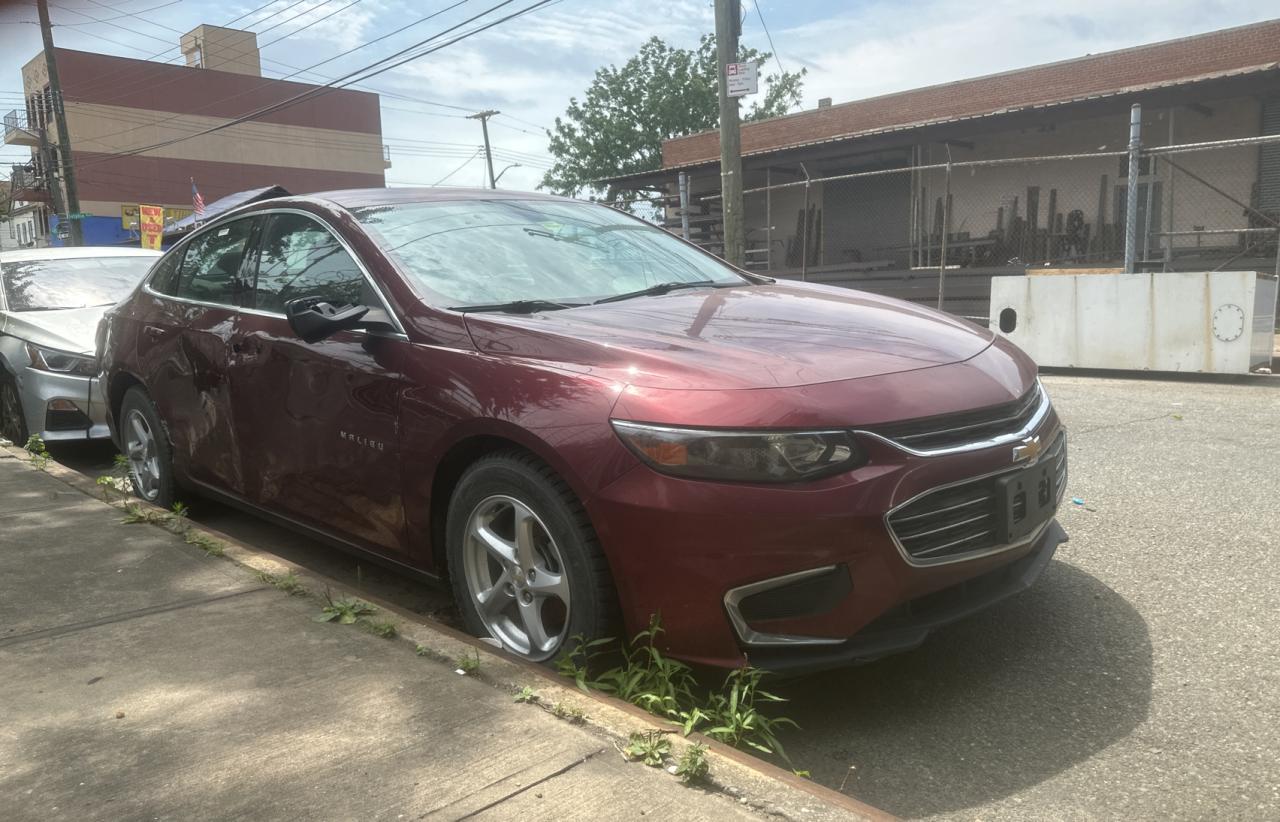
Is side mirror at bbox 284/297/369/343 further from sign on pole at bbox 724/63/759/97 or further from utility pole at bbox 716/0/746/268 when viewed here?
sign on pole at bbox 724/63/759/97

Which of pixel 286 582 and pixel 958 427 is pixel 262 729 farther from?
pixel 958 427

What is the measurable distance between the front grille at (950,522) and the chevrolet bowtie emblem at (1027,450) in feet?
0.25

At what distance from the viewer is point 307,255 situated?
3.79m

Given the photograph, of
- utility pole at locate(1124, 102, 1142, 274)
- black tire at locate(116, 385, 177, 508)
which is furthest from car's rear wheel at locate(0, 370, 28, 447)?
utility pole at locate(1124, 102, 1142, 274)

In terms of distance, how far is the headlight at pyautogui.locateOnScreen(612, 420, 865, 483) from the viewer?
240 centimetres

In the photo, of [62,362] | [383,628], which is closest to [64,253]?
[62,362]

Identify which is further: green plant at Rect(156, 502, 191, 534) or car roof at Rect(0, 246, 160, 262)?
car roof at Rect(0, 246, 160, 262)

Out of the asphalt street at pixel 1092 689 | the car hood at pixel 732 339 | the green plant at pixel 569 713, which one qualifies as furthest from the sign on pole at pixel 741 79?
the green plant at pixel 569 713

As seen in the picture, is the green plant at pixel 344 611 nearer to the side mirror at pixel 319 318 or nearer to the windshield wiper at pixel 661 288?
the side mirror at pixel 319 318

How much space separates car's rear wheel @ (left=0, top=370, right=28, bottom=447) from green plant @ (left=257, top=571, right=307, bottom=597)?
13.2 feet

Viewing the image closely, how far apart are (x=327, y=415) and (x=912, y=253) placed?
1773 cm

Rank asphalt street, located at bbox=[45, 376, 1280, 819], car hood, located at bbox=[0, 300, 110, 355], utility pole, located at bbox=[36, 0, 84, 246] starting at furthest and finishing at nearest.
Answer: utility pole, located at bbox=[36, 0, 84, 246] → car hood, located at bbox=[0, 300, 110, 355] → asphalt street, located at bbox=[45, 376, 1280, 819]

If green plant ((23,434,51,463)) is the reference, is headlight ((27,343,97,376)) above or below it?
above

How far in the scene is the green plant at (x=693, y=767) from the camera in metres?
2.11
